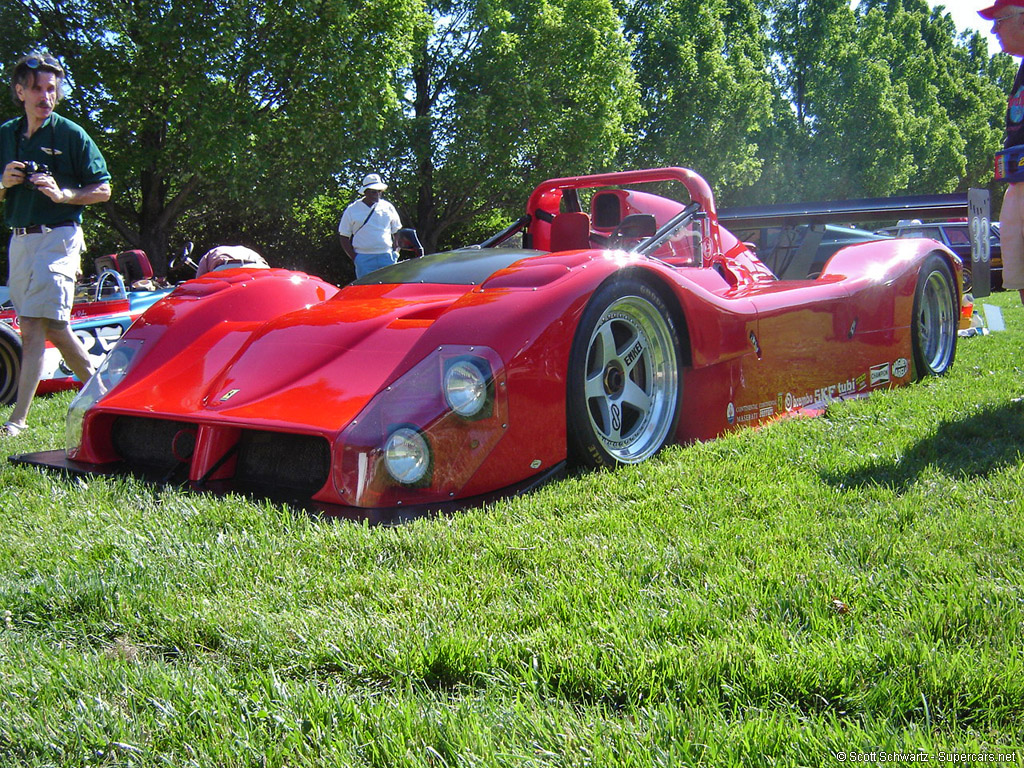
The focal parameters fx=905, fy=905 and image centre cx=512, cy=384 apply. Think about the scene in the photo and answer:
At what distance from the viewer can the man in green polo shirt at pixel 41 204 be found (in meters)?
4.67

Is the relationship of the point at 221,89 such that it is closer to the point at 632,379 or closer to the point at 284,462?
the point at 632,379

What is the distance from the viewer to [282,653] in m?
1.76

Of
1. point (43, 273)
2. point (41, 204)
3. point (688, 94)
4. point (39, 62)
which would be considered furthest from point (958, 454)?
point (688, 94)

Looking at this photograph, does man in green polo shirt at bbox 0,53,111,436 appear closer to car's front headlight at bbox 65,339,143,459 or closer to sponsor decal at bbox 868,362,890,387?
car's front headlight at bbox 65,339,143,459

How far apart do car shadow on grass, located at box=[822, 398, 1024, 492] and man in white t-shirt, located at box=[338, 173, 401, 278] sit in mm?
5762

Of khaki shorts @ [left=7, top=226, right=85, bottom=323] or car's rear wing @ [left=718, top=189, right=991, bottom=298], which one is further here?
car's rear wing @ [left=718, top=189, right=991, bottom=298]

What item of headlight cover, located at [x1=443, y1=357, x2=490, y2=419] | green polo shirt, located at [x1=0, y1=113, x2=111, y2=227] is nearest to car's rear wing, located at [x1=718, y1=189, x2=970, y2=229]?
headlight cover, located at [x1=443, y1=357, x2=490, y2=419]

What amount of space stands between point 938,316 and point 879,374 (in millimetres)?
1048

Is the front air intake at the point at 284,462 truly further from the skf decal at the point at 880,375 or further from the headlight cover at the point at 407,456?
the skf decal at the point at 880,375

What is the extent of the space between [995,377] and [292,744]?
4.89 m

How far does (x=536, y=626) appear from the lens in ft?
6.13

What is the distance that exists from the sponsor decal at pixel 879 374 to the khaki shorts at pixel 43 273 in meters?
4.28

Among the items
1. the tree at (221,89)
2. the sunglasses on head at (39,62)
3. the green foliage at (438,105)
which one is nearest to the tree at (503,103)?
the green foliage at (438,105)

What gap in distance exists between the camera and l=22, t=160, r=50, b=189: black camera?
182 inches
